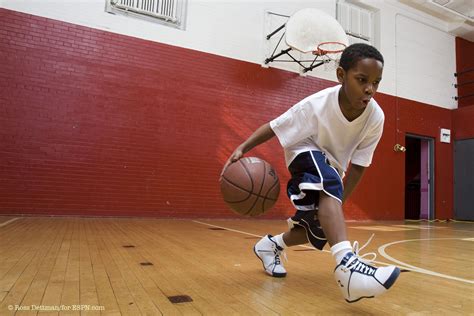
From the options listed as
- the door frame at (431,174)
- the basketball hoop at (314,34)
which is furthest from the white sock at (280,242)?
the door frame at (431,174)

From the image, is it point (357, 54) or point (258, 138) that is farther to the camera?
point (258, 138)

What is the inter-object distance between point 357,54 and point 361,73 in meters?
0.08

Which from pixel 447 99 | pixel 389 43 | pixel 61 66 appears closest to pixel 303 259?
pixel 61 66

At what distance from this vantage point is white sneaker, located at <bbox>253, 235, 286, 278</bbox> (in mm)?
1651

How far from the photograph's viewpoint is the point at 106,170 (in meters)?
4.49

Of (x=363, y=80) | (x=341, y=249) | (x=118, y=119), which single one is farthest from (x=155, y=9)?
(x=341, y=249)

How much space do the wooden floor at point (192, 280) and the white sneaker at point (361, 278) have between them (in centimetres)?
9

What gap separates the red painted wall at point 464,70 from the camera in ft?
25.8

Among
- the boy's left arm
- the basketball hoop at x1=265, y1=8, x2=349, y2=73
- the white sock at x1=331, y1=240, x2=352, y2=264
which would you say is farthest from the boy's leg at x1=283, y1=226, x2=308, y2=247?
the basketball hoop at x1=265, y1=8, x2=349, y2=73

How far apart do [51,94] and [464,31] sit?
8.02m

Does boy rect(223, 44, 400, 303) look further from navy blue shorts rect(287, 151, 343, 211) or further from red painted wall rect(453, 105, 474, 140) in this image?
red painted wall rect(453, 105, 474, 140)

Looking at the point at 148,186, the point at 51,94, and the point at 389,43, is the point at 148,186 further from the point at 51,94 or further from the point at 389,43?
the point at 389,43

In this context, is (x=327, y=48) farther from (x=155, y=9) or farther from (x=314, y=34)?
(x=155, y=9)

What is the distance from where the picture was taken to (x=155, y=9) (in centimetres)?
507
